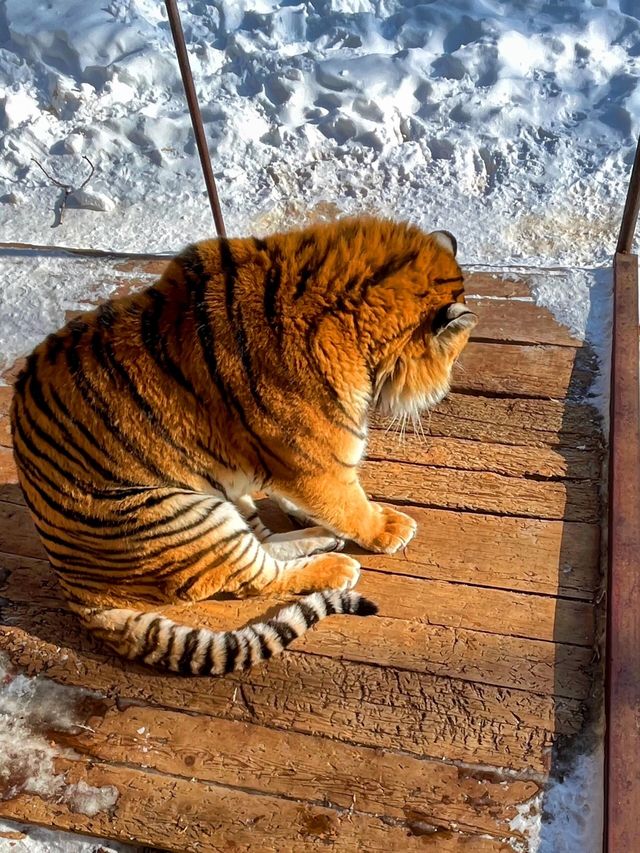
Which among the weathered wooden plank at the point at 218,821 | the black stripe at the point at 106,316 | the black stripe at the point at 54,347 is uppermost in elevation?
the black stripe at the point at 106,316

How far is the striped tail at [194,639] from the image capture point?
8.26ft

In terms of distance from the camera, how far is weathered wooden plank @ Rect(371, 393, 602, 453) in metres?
3.17

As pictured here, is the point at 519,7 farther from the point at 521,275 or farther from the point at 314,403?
the point at 314,403

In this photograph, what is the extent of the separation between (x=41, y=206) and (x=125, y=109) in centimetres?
107

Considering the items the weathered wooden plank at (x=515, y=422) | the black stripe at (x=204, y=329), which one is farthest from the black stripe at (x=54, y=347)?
the weathered wooden plank at (x=515, y=422)

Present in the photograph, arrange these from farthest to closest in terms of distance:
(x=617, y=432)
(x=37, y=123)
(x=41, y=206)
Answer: (x=37, y=123), (x=41, y=206), (x=617, y=432)

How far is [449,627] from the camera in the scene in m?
2.67

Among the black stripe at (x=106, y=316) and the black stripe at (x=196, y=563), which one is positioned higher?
the black stripe at (x=106, y=316)

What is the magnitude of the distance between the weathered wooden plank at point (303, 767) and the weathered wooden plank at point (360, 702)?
41mm

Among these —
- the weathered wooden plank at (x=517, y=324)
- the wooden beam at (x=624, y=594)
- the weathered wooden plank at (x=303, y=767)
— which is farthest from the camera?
the weathered wooden plank at (x=517, y=324)

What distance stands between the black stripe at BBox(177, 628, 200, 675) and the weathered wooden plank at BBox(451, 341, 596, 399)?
157 cm

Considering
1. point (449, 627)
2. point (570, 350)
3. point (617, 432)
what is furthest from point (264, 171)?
→ point (449, 627)

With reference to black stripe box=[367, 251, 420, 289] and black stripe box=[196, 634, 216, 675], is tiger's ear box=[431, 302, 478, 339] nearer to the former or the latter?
black stripe box=[367, 251, 420, 289]

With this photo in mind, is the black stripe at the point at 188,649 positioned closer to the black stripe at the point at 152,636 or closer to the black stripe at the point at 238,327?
the black stripe at the point at 152,636
